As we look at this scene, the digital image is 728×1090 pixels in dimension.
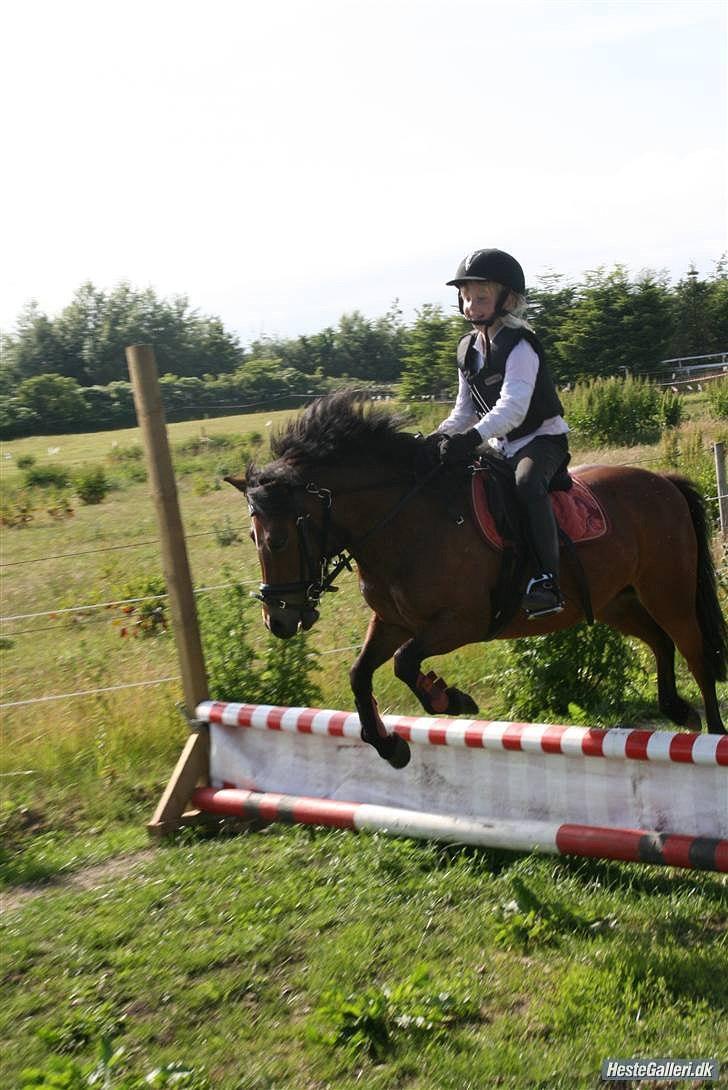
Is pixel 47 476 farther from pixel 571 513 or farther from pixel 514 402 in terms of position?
pixel 514 402

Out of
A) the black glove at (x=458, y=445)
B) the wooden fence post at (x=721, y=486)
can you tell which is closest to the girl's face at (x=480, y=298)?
the black glove at (x=458, y=445)

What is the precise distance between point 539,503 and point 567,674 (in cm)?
258

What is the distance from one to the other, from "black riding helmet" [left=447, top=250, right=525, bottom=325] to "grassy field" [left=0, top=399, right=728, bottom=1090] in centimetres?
145

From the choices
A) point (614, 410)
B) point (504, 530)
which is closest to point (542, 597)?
point (504, 530)

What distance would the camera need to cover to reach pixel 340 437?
5.61 meters

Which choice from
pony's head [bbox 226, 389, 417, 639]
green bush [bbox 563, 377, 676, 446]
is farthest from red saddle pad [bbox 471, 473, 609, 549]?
green bush [bbox 563, 377, 676, 446]

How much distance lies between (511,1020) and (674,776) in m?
1.51

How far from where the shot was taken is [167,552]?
661 cm

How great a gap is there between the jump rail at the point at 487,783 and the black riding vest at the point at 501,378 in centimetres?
167

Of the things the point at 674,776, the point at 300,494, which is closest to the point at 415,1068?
the point at 674,776

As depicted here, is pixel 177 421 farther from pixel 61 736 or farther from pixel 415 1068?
pixel 415 1068

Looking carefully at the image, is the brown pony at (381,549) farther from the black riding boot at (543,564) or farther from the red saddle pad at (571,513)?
the black riding boot at (543,564)

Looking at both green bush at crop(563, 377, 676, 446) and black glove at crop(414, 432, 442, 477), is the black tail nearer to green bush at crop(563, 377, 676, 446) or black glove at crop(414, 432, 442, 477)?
black glove at crop(414, 432, 442, 477)

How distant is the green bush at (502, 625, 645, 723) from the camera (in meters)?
7.81
